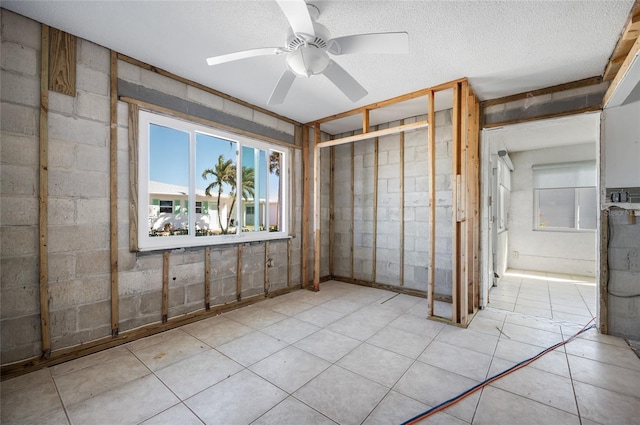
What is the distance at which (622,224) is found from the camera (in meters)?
2.91

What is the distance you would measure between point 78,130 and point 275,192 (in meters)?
2.54

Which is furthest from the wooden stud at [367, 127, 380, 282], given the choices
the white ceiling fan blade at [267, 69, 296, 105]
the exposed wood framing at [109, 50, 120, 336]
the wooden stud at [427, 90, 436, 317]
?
the exposed wood framing at [109, 50, 120, 336]

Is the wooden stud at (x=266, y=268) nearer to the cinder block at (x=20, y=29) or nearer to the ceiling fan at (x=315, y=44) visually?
the ceiling fan at (x=315, y=44)

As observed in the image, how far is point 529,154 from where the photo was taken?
246 inches

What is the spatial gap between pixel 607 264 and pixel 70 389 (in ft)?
16.8

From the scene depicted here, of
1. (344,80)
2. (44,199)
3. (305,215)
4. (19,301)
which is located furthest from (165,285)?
(344,80)

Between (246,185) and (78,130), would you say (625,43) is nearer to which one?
(246,185)

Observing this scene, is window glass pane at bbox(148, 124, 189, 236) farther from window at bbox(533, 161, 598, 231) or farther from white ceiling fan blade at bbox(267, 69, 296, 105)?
window at bbox(533, 161, 598, 231)

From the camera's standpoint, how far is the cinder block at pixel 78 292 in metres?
2.33

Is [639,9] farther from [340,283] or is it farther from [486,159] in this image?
[340,283]

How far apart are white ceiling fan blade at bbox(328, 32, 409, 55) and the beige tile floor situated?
7.91ft

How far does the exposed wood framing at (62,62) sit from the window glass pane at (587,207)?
8.60 m

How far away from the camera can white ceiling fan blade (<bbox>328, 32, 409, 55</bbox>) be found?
172 centimetres

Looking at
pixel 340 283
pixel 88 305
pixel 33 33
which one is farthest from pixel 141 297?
pixel 340 283
